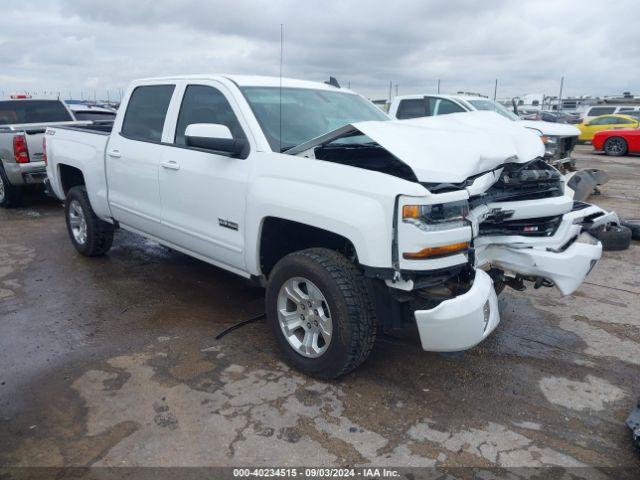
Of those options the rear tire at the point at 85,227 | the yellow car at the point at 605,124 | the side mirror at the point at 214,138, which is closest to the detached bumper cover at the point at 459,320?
the side mirror at the point at 214,138

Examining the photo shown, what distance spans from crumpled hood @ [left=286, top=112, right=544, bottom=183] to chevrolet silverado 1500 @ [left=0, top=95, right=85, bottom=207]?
6.20m

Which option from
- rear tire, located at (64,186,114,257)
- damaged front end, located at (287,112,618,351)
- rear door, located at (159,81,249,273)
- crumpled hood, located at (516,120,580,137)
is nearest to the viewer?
damaged front end, located at (287,112,618,351)

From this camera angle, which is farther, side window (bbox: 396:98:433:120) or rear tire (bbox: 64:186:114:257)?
side window (bbox: 396:98:433:120)

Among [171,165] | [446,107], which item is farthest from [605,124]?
[171,165]

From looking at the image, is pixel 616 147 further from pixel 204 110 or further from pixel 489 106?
pixel 204 110

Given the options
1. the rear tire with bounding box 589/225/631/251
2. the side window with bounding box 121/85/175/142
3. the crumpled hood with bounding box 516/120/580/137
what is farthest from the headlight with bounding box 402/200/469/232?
the crumpled hood with bounding box 516/120/580/137

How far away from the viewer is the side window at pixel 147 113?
15.0 ft

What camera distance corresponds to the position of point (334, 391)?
326 cm

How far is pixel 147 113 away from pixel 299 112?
5.16 ft

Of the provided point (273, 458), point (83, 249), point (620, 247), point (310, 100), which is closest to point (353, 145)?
point (310, 100)

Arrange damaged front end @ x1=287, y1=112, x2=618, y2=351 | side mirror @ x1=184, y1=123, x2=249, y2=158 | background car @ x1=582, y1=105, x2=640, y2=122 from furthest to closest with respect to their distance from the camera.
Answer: background car @ x1=582, y1=105, x2=640, y2=122 → side mirror @ x1=184, y1=123, x2=249, y2=158 → damaged front end @ x1=287, y1=112, x2=618, y2=351

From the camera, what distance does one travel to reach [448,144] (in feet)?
10.5

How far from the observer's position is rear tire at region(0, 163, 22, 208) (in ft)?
27.8

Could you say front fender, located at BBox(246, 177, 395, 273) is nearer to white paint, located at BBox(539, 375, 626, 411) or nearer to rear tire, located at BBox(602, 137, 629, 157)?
white paint, located at BBox(539, 375, 626, 411)
